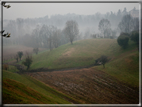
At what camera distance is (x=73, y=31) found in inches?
2168

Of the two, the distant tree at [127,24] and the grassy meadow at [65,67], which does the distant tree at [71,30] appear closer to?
the grassy meadow at [65,67]

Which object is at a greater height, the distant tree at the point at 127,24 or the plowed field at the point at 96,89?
the distant tree at the point at 127,24

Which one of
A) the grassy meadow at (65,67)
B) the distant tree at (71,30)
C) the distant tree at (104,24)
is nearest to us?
the grassy meadow at (65,67)

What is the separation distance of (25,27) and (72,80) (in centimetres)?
7547

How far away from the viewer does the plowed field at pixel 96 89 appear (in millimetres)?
16231

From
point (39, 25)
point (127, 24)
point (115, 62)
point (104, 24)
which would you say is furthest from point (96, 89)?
point (39, 25)

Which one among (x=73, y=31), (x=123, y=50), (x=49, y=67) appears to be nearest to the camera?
(x=49, y=67)

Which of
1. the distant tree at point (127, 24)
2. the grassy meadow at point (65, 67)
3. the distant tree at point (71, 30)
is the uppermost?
the distant tree at point (127, 24)

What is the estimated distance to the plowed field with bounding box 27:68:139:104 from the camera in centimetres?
1623

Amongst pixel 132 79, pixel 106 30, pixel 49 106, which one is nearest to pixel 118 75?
pixel 132 79

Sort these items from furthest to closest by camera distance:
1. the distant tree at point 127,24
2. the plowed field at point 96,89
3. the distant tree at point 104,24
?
the distant tree at point 104,24
the distant tree at point 127,24
the plowed field at point 96,89

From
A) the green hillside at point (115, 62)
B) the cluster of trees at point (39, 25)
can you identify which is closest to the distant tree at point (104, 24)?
the cluster of trees at point (39, 25)

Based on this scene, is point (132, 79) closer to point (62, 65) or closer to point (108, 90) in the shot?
point (108, 90)

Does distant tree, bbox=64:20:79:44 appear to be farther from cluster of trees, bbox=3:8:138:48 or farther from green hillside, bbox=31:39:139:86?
green hillside, bbox=31:39:139:86
